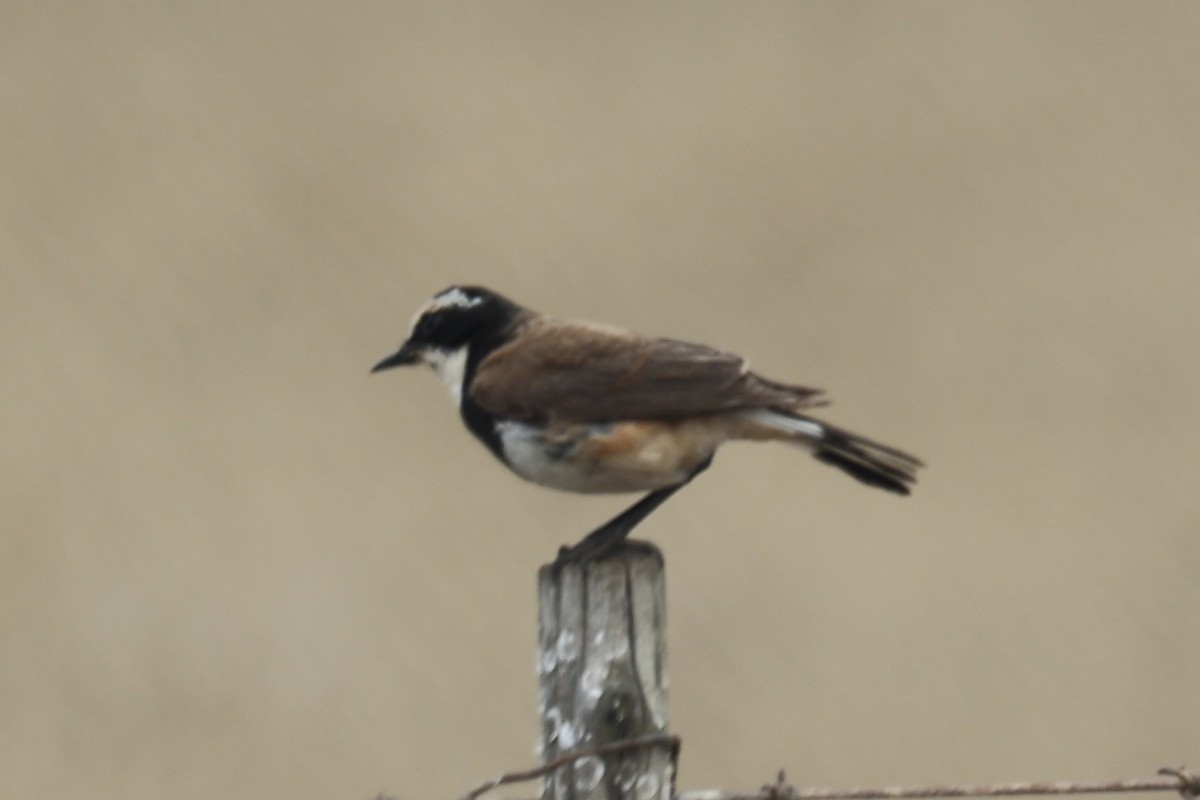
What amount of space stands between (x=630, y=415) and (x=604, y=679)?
1407 mm

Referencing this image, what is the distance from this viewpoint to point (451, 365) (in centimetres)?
672

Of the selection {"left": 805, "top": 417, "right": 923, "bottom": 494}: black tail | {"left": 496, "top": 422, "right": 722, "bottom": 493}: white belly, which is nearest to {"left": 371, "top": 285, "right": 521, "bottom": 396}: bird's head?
{"left": 496, "top": 422, "right": 722, "bottom": 493}: white belly

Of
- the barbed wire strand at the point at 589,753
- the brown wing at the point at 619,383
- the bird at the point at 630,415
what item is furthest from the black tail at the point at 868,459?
the barbed wire strand at the point at 589,753

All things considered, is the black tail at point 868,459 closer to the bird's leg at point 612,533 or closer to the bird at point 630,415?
the bird at point 630,415

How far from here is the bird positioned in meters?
6.12

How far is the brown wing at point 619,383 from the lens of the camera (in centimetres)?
612

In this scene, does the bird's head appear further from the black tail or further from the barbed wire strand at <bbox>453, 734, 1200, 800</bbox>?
the barbed wire strand at <bbox>453, 734, 1200, 800</bbox>

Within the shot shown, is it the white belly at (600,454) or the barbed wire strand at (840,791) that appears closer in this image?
the barbed wire strand at (840,791)

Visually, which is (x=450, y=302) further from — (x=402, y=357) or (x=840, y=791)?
(x=840, y=791)

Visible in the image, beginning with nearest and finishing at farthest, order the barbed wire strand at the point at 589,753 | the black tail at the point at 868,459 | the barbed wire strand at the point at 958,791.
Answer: the barbed wire strand at the point at 589,753 → the barbed wire strand at the point at 958,791 → the black tail at the point at 868,459

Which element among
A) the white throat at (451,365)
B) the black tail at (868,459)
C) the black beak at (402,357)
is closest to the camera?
the black tail at (868,459)

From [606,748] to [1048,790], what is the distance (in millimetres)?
928

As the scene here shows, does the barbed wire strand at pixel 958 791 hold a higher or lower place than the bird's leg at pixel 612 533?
lower

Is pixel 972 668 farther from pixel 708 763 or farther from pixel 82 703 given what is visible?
pixel 82 703
